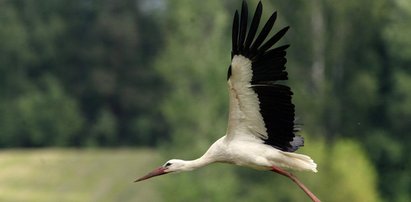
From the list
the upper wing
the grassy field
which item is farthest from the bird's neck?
the grassy field

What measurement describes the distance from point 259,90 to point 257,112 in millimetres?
318

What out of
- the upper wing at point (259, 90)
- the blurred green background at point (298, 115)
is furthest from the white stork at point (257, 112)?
the blurred green background at point (298, 115)

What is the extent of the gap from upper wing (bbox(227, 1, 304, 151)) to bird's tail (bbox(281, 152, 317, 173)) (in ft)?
0.34

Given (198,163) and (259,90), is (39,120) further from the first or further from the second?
(259,90)

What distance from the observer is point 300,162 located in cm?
1182

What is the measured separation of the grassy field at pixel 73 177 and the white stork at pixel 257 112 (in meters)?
22.7

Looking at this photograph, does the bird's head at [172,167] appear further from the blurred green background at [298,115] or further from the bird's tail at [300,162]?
the blurred green background at [298,115]

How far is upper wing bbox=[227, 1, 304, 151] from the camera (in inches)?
435

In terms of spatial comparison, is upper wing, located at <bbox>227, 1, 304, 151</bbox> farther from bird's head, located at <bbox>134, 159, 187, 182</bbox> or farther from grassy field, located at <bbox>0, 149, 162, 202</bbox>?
grassy field, located at <bbox>0, 149, 162, 202</bbox>

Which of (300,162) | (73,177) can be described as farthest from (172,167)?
(73,177)

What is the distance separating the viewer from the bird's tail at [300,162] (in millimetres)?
11771

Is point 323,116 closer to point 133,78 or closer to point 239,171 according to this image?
point 239,171

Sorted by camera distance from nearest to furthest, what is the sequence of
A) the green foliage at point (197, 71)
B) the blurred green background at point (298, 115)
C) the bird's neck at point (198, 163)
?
the bird's neck at point (198, 163)
the blurred green background at point (298, 115)
the green foliage at point (197, 71)

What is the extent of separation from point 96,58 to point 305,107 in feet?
95.8
